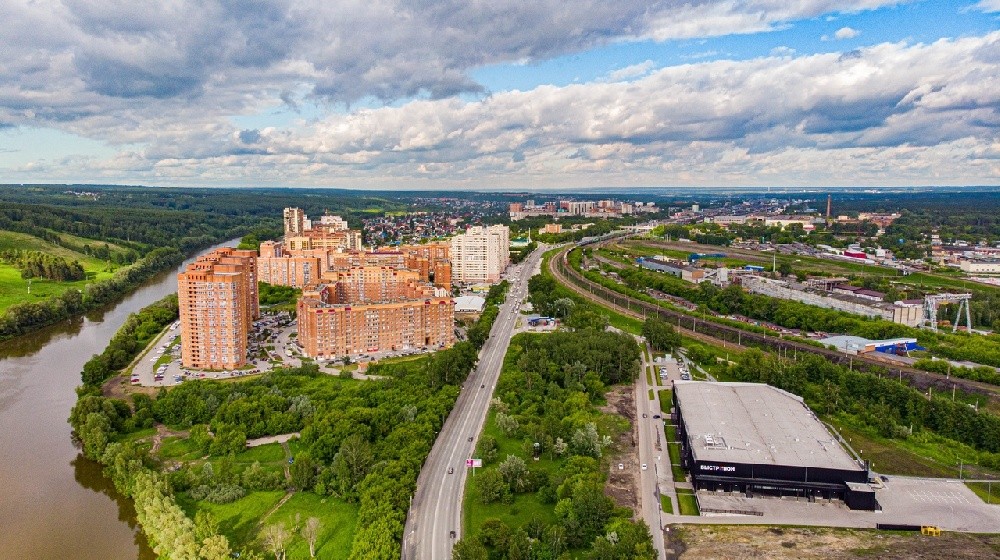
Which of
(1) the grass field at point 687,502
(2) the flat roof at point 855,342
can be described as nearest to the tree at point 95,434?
(1) the grass field at point 687,502

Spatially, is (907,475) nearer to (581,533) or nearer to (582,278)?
(581,533)

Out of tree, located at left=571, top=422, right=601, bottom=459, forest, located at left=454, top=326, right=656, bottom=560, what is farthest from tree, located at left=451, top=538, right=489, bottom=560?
tree, located at left=571, top=422, right=601, bottom=459

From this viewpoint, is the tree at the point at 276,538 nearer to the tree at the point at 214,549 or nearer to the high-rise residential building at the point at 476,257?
the tree at the point at 214,549

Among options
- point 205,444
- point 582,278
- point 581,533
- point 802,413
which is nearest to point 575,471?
point 581,533

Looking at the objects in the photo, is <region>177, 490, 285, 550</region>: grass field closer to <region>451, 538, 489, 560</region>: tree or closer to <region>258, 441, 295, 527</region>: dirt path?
<region>258, 441, 295, 527</region>: dirt path

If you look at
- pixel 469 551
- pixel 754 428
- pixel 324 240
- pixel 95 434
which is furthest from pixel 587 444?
pixel 324 240

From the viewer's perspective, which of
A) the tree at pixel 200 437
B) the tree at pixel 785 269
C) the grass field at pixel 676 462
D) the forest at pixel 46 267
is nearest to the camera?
the grass field at pixel 676 462

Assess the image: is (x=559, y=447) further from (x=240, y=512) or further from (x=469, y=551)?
A: (x=240, y=512)
